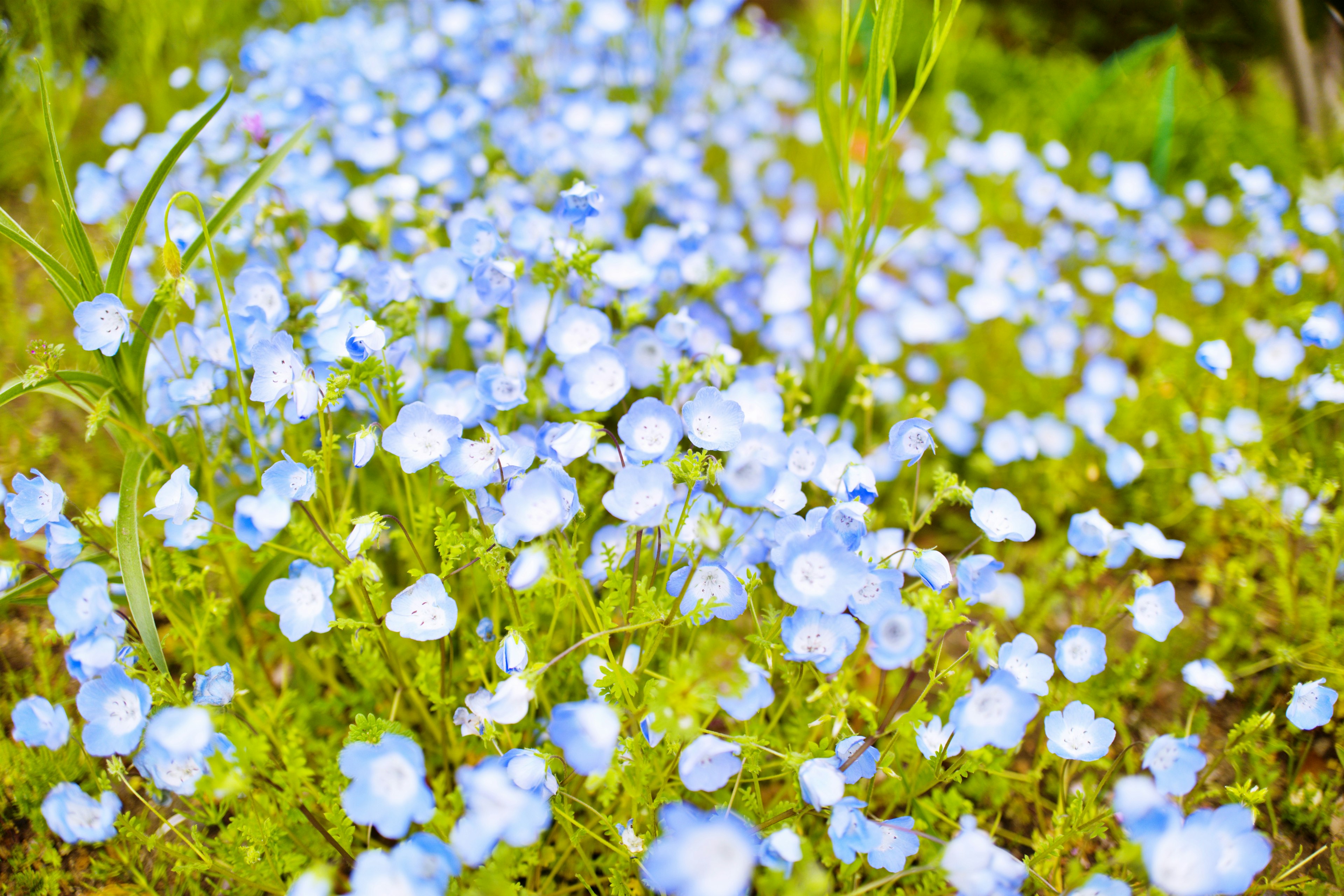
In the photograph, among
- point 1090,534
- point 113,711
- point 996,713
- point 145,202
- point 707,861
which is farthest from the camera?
point 1090,534

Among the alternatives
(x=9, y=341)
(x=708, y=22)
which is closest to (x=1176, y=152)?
(x=708, y=22)

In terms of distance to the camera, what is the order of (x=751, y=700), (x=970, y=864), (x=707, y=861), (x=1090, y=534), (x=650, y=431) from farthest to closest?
(x=1090, y=534), (x=650, y=431), (x=751, y=700), (x=970, y=864), (x=707, y=861)

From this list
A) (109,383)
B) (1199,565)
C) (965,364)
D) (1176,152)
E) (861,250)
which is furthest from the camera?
(1176,152)

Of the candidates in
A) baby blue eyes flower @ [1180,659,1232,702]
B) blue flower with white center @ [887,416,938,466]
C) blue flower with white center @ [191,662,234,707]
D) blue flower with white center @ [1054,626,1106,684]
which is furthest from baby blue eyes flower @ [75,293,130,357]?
baby blue eyes flower @ [1180,659,1232,702]

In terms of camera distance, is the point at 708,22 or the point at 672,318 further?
the point at 708,22

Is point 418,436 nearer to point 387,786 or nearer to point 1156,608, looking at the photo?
point 387,786

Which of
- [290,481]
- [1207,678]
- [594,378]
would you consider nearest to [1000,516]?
[1207,678]

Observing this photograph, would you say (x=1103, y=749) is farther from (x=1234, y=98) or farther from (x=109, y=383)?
(x=1234, y=98)

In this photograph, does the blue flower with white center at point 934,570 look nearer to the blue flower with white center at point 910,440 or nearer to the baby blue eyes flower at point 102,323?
the blue flower with white center at point 910,440

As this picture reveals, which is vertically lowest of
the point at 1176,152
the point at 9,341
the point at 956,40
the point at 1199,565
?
the point at 1199,565
